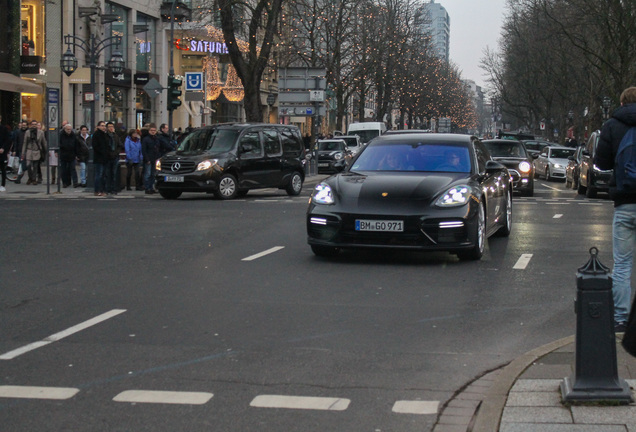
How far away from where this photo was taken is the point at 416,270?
1082cm

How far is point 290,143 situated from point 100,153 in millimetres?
4954

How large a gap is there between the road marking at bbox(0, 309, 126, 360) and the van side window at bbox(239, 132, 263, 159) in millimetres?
15837

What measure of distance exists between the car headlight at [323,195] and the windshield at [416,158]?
101 centimetres

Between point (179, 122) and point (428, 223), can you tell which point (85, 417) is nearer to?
point (428, 223)

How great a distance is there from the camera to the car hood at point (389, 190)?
11.1 meters

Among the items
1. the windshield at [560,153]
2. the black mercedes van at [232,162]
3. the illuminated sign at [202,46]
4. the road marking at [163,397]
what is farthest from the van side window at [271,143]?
the illuminated sign at [202,46]

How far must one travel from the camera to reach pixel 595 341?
5188 millimetres

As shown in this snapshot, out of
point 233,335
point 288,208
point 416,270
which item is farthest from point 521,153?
point 233,335

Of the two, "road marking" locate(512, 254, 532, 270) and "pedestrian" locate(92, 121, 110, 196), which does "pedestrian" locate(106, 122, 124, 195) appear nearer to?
"pedestrian" locate(92, 121, 110, 196)

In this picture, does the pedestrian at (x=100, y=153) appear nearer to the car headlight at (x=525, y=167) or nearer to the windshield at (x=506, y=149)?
the windshield at (x=506, y=149)

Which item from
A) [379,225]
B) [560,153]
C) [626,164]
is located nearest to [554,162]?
[560,153]

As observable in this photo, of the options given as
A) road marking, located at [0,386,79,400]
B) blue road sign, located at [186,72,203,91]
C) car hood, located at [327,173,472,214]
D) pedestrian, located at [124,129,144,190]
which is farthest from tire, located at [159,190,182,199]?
road marking, located at [0,386,79,400]

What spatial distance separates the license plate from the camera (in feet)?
35.9

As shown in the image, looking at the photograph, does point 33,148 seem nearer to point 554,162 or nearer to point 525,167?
point 525,167
